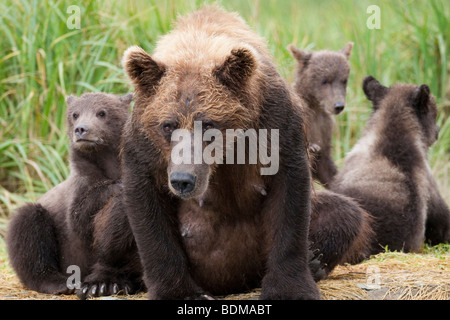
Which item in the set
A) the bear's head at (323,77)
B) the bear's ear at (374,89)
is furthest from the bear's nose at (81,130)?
the bear's head at (323,77)

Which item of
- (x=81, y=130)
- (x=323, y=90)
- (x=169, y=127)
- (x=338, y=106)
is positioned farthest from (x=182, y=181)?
(x=323, y=90)

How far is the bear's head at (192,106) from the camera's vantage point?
14.1 ft

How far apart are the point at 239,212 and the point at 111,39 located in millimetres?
5198

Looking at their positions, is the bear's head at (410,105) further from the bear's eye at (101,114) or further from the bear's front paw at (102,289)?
the bear's front paw at (102,289)

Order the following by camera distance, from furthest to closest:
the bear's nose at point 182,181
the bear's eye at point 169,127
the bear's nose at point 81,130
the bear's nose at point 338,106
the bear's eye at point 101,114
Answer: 1. the bear's nose at point 338,106
2. the bear's eye at point 101,114
3. the bear's nose at point 81,130
4. the bear's eye at point 169,127
5. the bear's nose at point 182,181

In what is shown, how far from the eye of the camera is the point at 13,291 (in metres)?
5.79

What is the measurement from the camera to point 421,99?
775cm

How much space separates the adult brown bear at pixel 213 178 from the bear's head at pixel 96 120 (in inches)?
56.0

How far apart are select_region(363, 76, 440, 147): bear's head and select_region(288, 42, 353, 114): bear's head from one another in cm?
75

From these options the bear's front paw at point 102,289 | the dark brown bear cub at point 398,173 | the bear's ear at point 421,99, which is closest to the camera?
the bear's front paw at point 102,289

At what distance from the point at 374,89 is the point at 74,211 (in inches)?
157

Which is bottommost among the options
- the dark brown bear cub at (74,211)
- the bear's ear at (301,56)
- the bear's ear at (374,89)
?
the dark brown bear cub at (74,211)

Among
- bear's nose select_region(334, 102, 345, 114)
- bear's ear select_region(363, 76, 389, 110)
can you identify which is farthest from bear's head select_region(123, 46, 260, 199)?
bear's nose select_region(334, 102, 345, 114)
